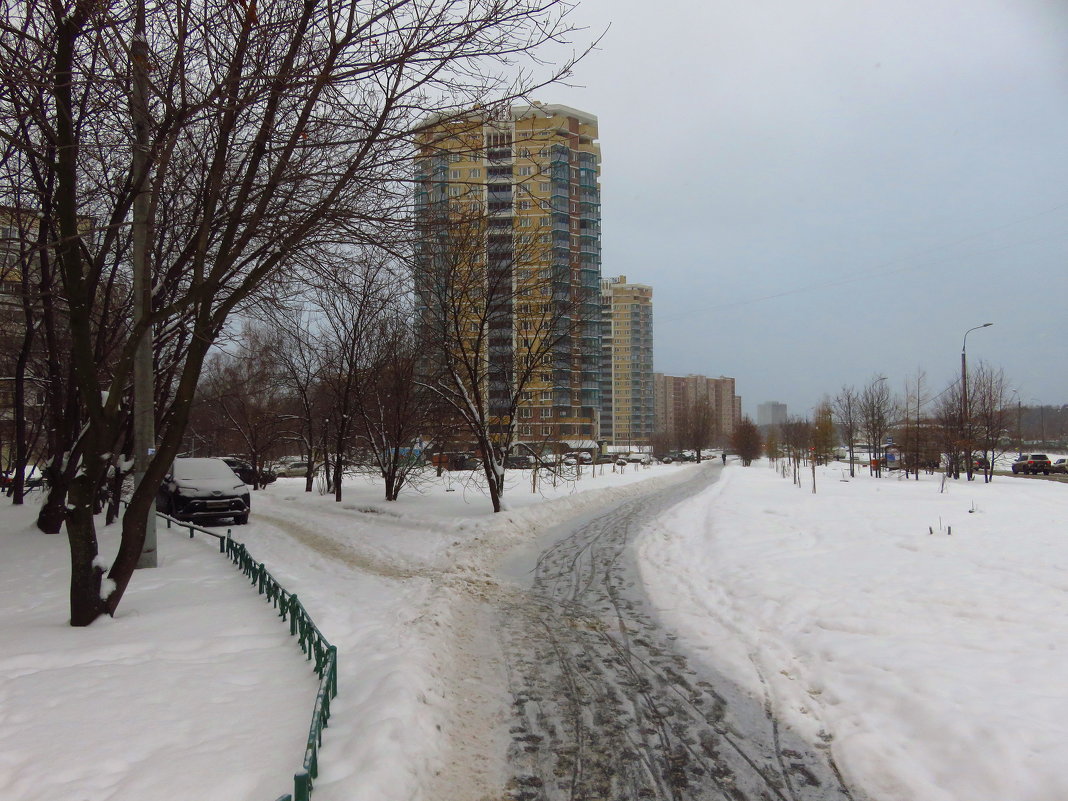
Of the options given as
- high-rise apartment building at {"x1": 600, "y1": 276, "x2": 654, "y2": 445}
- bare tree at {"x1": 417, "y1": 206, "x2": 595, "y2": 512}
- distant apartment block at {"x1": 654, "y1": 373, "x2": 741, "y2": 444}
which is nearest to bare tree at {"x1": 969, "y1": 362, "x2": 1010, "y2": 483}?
bare tree at {"x1": 417, "y1": 206, "x2": 595, "y2": 512}

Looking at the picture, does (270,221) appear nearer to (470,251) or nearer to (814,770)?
(814,770)

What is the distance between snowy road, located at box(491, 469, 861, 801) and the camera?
4.11m

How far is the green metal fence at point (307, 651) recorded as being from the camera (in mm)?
3504

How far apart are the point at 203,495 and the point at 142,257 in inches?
431

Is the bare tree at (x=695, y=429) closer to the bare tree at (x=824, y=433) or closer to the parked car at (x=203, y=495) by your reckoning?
the bare tree at (x=824, y=433)

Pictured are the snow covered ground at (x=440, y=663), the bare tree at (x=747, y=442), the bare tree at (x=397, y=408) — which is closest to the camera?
the snow covered ground at (x=440, y=663)

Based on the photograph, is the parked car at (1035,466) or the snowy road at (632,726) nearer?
the snowy road at (632,726)

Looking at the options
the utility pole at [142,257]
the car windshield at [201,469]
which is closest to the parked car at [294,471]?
the car windshield at [201,469]

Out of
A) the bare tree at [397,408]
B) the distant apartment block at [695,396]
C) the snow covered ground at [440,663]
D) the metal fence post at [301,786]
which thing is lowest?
A: the snow covered ground at [440,663]

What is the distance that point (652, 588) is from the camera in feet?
31.9

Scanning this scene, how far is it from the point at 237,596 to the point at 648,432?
407 feet

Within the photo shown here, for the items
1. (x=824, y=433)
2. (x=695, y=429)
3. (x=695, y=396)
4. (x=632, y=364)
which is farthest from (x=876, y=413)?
(x=695, y=396)

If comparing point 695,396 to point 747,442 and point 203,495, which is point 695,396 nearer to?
point 747,442

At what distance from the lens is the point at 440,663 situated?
604cm
